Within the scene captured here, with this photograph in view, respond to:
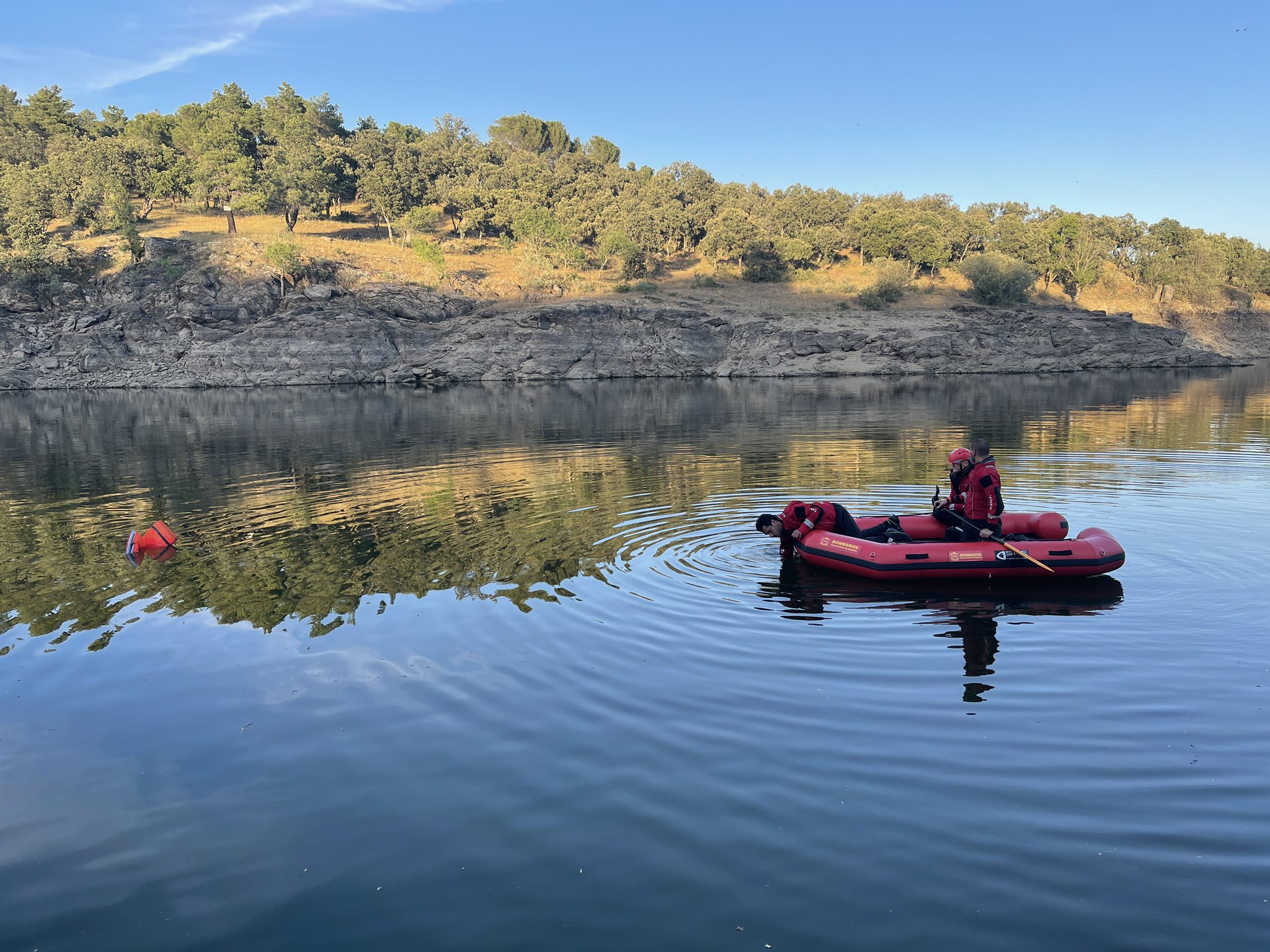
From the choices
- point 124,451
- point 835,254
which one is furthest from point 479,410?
point 835,254

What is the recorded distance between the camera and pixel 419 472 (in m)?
24.2

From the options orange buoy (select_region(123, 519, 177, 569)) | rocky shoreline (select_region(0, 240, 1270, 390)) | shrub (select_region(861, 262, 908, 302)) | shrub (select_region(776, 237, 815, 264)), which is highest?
shrub (select_region(776, 237, 815, 264))

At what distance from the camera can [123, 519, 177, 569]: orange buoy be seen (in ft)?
49.2

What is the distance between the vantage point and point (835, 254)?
9438 centimetres

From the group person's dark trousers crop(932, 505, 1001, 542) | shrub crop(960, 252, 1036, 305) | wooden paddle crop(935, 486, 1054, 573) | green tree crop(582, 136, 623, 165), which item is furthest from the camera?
green tree crop(582, 136, 623, 165)

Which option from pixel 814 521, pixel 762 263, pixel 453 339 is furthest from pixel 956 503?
pixel 762 263

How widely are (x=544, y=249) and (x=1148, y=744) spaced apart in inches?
3258

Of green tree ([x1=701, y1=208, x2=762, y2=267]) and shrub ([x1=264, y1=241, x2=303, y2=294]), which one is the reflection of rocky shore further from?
green tree ([x1=701, y1=208, x2=762, y2=267])

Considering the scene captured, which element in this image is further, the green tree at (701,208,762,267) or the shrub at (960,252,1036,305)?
the green tree at (701,208,762,267)

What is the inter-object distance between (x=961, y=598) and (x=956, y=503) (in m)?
2.14

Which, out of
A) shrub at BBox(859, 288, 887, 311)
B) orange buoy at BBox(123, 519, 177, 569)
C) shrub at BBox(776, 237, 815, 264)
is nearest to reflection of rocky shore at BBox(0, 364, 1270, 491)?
orange buoy at BBox(123, 519, 177, 569)

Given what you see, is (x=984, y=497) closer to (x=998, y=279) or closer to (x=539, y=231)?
(x=998, y=279)

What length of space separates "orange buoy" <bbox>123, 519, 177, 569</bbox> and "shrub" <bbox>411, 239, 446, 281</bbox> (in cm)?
6403

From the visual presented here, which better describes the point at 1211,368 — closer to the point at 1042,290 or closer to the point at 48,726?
the point at 1042,290
